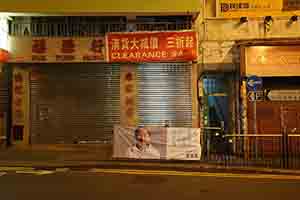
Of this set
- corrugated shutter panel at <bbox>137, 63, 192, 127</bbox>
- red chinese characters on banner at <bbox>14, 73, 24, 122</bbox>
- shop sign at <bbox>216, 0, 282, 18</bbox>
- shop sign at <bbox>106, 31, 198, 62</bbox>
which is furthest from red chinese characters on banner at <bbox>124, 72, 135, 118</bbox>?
shop sign at <bbox>216, 0, 282, 18</bbox>

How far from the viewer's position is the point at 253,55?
13656mm

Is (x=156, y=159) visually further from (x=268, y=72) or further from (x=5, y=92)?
(x=5, y=92)

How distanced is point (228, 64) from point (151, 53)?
2.95m

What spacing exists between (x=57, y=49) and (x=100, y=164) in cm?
522

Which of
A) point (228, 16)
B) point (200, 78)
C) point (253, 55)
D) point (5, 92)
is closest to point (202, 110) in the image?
point (200, 78)

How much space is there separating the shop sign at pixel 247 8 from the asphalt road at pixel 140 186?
699 cm

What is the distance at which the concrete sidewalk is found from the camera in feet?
34.9

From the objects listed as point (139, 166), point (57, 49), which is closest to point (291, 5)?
point (139, 166)

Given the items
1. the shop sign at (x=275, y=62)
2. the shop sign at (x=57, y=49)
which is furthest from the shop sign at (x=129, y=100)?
the shop sign at (x=275, y=62)

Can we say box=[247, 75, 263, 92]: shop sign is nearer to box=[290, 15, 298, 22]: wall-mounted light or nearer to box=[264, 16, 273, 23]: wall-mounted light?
box=[264, 16, 273, 23]: wall-mounted light

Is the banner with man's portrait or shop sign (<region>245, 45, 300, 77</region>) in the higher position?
shop sign (<region>245, 45, 300, 77</region>)

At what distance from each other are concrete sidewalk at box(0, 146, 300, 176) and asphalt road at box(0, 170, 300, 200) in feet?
2.82

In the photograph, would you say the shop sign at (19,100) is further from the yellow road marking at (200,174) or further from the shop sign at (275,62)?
the shop sign at (275,62)

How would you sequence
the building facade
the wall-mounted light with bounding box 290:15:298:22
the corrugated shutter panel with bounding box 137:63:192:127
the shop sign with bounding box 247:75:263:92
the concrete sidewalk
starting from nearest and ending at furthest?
the concrete sidewalk, the shop sign with bounding box 247:75:263:92, the building facade, the wall-mounted light with bounding box 290:15:298:22, the corrugated shutter panel with bounding box 137:63:192:127
